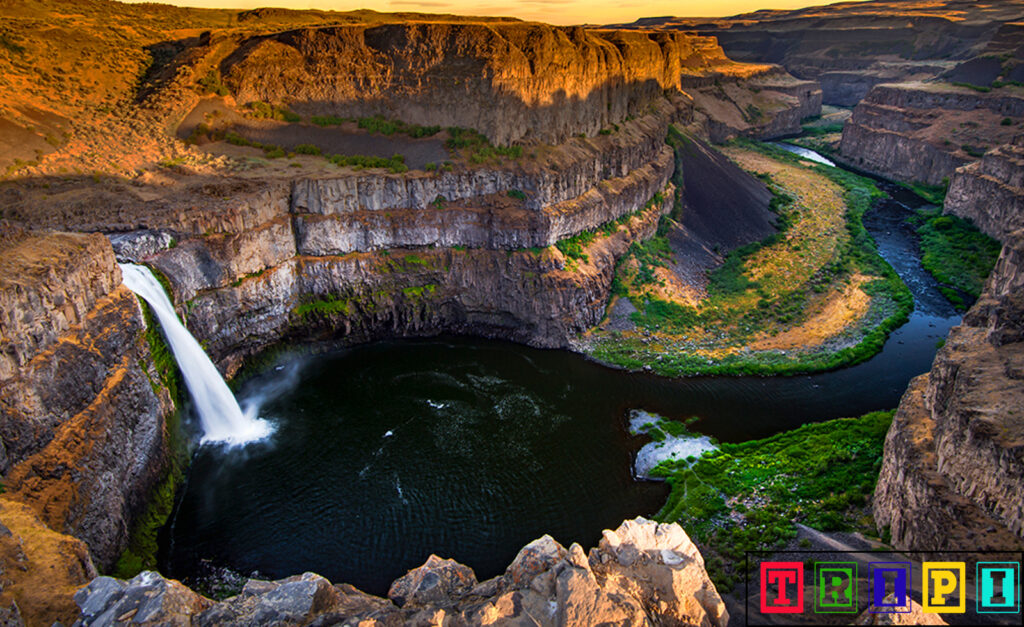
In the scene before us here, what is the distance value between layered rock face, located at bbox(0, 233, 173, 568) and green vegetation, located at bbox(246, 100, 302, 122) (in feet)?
70.2

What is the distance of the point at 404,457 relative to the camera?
1273 inches

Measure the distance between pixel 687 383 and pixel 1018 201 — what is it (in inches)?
1538

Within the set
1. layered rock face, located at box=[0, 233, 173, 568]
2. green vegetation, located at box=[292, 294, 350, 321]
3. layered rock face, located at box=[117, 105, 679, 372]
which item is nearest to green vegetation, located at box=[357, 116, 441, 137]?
layered rock face, located at box=[117, 105, 679, 372]

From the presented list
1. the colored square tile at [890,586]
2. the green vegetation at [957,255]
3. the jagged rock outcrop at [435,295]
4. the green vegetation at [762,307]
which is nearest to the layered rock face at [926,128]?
the green vegetation at [957,255]

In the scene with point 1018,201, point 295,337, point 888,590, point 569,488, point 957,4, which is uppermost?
point 957,4

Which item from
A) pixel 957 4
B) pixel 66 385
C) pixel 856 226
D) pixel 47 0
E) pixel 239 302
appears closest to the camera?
pixel 66 385

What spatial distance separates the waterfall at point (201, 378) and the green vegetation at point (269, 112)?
1886cm

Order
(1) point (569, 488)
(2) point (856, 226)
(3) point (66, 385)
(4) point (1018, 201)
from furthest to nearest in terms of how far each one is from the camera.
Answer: (2) point (856, 226)
(4) point (1018, 201)
(1) point (569, 488)
(3) point (66, 385)

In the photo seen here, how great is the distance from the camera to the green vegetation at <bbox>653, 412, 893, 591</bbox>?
24844 mm

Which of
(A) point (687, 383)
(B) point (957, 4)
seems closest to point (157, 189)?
(A) point (687, 383)

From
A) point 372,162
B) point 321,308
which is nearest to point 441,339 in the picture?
point 321,308

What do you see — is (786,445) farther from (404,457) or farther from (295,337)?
(295,337)

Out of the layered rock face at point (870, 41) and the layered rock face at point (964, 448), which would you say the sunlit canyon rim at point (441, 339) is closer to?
the layered rock face at point (964, 448)

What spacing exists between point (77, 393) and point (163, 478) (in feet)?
19.9
